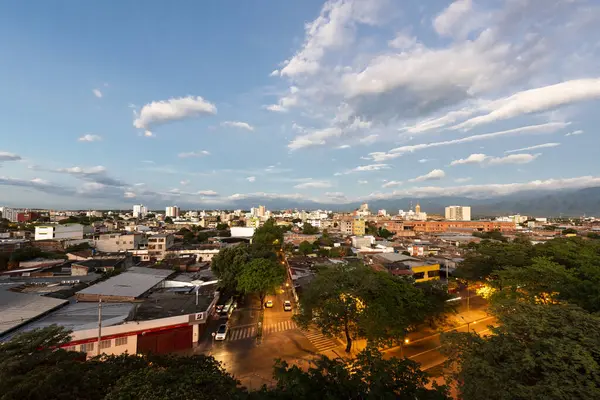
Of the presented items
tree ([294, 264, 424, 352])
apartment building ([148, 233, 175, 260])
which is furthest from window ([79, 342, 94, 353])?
apartment building ([148, 233, 175, 260])

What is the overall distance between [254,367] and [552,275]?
1765cm

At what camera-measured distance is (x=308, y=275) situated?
994 inches

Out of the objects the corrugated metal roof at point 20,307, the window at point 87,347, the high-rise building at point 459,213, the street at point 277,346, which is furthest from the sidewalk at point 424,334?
the high-rise building at point 459,213

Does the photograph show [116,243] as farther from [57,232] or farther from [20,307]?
[20,307]

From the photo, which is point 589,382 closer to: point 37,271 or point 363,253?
point 363,253

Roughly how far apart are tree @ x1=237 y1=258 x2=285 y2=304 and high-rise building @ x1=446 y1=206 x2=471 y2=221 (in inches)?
6285

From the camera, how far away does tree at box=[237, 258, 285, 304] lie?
19673 millimetres

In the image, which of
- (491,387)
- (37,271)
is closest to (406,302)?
(491,387)

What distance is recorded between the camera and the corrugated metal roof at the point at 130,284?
1714 cm

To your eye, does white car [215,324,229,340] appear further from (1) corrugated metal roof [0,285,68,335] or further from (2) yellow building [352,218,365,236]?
(2) yellow building [352,218,365,236]

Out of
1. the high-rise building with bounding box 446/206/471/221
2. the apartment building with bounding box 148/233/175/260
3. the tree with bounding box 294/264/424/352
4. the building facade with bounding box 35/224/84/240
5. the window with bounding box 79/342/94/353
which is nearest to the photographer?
the window with bounding box 79/342/94/353

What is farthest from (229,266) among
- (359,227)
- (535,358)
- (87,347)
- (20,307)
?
(359,227)

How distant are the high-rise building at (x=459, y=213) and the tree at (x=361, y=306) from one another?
16106cm

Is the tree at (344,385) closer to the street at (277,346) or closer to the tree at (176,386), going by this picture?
the tree at (176,386)
